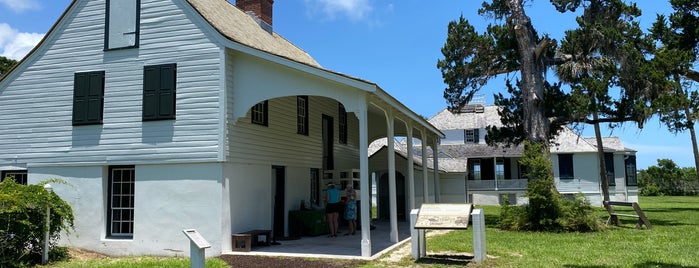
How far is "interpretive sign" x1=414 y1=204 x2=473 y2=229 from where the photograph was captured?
9680mm

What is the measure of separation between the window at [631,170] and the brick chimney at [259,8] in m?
33.6

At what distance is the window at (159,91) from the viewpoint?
12.1m

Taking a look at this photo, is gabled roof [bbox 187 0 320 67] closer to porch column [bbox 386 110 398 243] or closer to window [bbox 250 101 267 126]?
window [bbox 250 101 267 126]

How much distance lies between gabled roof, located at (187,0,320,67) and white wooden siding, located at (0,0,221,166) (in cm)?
38

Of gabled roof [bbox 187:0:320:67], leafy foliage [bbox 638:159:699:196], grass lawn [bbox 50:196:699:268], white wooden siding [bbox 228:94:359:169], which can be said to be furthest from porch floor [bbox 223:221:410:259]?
leafy foliage [bbox 638:159:699:196]

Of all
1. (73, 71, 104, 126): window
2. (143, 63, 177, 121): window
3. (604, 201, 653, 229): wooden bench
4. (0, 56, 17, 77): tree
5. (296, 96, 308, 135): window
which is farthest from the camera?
(0, 56, 17, 77): tree

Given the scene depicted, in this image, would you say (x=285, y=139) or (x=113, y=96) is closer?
(x=113, y=96)

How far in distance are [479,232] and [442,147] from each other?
31801 millimetres

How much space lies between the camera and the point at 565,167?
38.5 meters

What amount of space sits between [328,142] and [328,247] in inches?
236

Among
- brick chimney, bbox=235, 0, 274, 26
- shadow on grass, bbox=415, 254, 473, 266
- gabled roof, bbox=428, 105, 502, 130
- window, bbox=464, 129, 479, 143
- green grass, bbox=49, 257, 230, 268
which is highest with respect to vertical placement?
brick chimney, bbox=235, 0, 274, 26

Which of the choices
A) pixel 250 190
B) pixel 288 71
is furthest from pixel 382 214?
pixel 288 71

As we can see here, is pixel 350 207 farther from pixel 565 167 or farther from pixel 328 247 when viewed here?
pixel 565 167

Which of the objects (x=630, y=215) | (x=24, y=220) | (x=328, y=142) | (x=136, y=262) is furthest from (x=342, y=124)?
(x=24, y=220)
